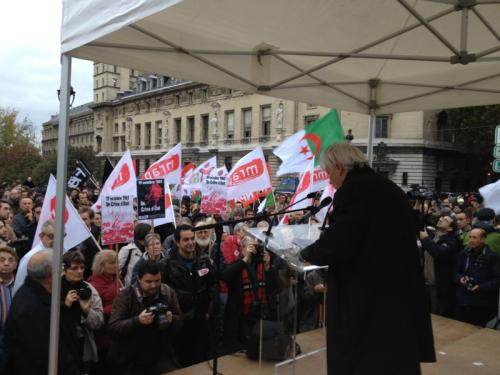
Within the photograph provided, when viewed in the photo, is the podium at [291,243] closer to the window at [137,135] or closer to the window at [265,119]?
the window at [265,119]

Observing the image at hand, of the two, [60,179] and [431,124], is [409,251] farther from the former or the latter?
[431,124]

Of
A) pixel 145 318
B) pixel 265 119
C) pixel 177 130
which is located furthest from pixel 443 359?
pixel 177 130

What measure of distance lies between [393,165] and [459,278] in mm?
34685

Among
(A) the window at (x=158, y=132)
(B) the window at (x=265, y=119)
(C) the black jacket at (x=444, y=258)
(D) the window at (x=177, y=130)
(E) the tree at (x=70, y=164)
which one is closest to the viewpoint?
(C) the black jacket at (x=444, y=258)

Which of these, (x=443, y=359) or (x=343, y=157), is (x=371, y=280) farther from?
(x=443, y=359)

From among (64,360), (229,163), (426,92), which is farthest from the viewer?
(229,163)

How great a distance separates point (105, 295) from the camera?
4.39m

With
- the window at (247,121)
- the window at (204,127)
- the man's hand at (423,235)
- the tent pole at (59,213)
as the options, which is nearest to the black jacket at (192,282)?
the tent pole at (59,213)

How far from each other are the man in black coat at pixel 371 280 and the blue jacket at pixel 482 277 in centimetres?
338

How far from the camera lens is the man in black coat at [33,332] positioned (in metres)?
3.22

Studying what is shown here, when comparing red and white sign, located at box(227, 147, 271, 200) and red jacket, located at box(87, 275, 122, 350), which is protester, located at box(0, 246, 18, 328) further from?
red and white sign, located at box(227, 147, 271, 200)

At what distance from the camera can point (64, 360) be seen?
10.7 feet

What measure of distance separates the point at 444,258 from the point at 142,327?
4.03 meters

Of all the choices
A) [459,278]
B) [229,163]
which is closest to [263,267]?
[459,278]
